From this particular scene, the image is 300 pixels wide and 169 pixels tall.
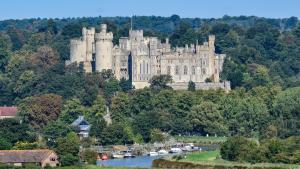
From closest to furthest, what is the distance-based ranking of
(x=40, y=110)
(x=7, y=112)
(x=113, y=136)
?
(x=113, y=136), (x=40, y=110), (x=7, y=112)

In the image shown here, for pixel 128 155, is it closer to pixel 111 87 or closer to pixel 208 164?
pixel 208 164

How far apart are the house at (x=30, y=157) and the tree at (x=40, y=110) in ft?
72.5

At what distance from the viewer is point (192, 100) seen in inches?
4080

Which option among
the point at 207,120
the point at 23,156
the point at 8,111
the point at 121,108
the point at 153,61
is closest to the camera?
the point at 23,156

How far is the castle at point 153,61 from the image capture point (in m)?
115

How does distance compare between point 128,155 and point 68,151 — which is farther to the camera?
point 128,155

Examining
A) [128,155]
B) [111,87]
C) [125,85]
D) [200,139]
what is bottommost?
[128,155]

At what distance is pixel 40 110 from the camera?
101438 mm

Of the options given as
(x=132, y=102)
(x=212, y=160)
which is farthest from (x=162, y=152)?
(x=132, y=102)

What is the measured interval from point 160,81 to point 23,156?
36764mm

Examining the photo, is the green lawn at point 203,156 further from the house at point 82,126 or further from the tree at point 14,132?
the house at point 82,126

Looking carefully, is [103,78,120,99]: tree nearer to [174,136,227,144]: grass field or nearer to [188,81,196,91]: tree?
[188,81,196,91]: tree

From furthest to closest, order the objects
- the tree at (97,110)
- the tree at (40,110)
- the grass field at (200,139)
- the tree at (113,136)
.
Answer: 1. the tree at (97,110)
2. the tree at (40,110)
3. the grass field at (200,139)
4. the tree at (113,136)

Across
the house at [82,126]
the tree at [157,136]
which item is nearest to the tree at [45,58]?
the house at [82,126]
